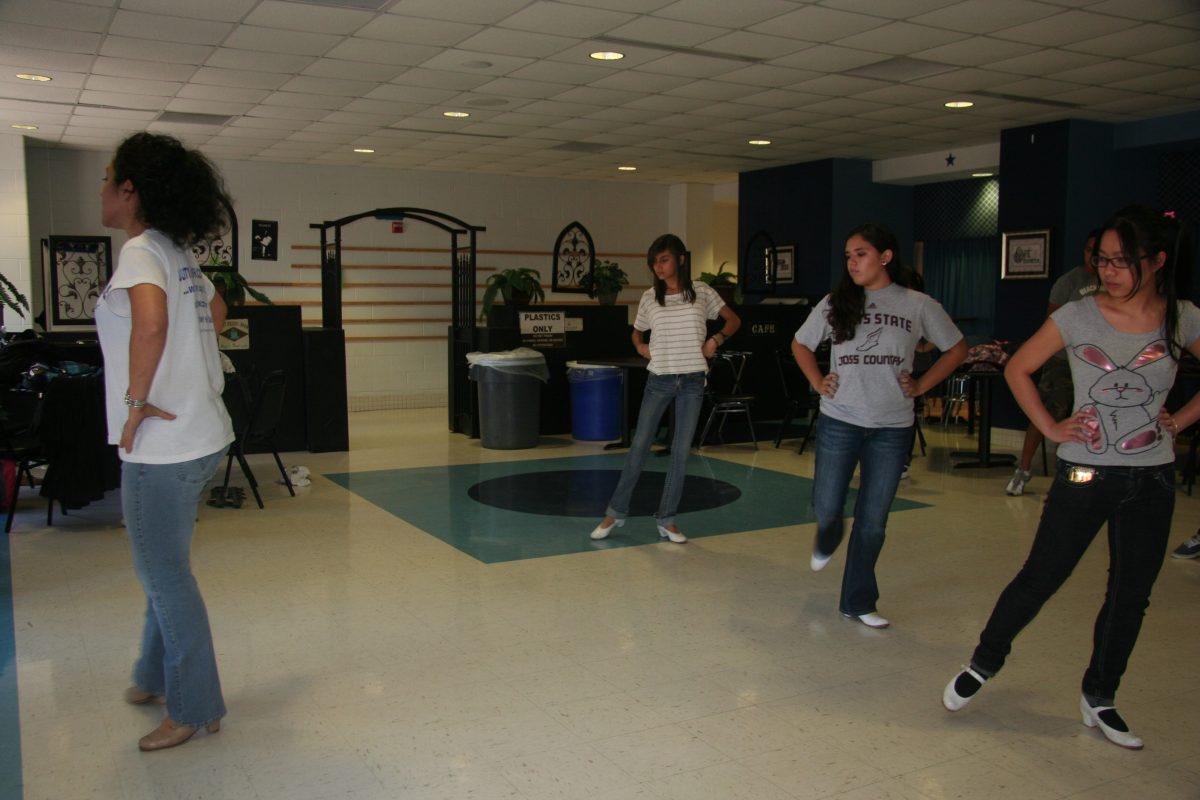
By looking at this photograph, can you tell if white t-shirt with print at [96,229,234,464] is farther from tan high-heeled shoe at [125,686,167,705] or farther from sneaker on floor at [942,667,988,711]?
sneaker on floor at [942,667,988,711]

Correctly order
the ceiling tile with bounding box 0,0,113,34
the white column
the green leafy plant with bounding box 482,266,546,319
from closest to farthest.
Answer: the ceiling tile with bounding box 0,0,113,34
the green leafy plant with bounding box 482,266,546,319
the white column

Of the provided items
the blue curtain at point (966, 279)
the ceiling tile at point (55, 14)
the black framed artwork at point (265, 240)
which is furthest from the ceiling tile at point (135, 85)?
the blue curtain at point (966, 279)

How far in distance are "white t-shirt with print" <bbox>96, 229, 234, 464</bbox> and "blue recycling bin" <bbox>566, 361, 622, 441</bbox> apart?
240 inches

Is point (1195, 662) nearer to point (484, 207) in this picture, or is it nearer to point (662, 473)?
point (662, 473)

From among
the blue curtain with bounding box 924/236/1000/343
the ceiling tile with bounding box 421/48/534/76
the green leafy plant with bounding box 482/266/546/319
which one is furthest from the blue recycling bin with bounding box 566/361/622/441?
the blue curtain with bounding box 924/236/1000/343

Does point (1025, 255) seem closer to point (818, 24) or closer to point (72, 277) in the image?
point (818, 24)

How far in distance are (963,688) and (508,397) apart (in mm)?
5781

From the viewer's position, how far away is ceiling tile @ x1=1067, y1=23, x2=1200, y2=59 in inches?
227

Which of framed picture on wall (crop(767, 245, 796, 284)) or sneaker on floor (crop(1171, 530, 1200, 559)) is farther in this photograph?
framed picture on wall (crop(767, 245, 796, 284))

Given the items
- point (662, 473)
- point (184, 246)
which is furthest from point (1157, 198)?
point (184, 246)

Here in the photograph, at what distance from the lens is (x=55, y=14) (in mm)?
5418

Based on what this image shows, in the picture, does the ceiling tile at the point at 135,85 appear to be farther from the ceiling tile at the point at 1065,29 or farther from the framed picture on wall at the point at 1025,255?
the framed picture on wall at the point at 1025,255

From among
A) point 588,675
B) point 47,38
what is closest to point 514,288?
point 47,38

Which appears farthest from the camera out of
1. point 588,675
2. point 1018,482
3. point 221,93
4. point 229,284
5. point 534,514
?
point 229,284
